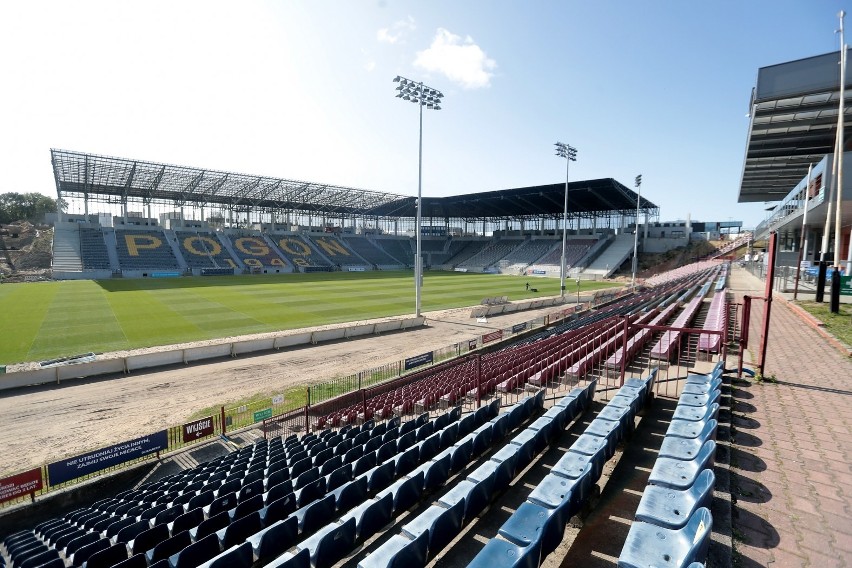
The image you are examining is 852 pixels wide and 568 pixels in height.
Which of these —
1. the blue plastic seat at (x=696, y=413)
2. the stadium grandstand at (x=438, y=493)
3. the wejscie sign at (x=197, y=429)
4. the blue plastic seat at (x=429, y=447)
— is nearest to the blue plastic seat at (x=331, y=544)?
the stadium grandstand at (x=438, y=493)

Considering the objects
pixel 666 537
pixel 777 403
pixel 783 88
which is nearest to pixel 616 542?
pixel 666 537

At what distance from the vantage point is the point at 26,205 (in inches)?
4035

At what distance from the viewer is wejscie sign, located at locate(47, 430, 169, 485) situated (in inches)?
388

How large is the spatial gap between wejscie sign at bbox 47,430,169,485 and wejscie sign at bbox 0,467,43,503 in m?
0.35

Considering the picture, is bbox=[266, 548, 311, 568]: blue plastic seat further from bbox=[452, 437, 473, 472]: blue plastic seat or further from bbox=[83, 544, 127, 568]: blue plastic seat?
bbox=[83, 544, 127, 568]: blue plastic seat

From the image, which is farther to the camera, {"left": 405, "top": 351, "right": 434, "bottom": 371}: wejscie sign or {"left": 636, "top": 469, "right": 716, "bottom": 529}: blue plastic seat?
{"left": 405, "top": 351, "right": 434, "bottom": 371}: wejscie sign

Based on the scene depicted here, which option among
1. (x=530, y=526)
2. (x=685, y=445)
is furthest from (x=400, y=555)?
(x=685, y=445)

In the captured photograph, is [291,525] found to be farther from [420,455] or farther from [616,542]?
[616,542]

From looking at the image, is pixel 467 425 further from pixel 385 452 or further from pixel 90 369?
pixel 90 369

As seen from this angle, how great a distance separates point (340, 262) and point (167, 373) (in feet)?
196

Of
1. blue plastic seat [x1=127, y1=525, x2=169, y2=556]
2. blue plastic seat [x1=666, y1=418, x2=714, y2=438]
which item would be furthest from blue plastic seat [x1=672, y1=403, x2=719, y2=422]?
blue plastic seat [x1=127, y1=525, x2=169, y2=556]

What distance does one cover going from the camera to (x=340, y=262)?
3071 inches

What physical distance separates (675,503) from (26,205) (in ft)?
475

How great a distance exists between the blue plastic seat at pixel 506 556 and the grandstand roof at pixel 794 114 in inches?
996
